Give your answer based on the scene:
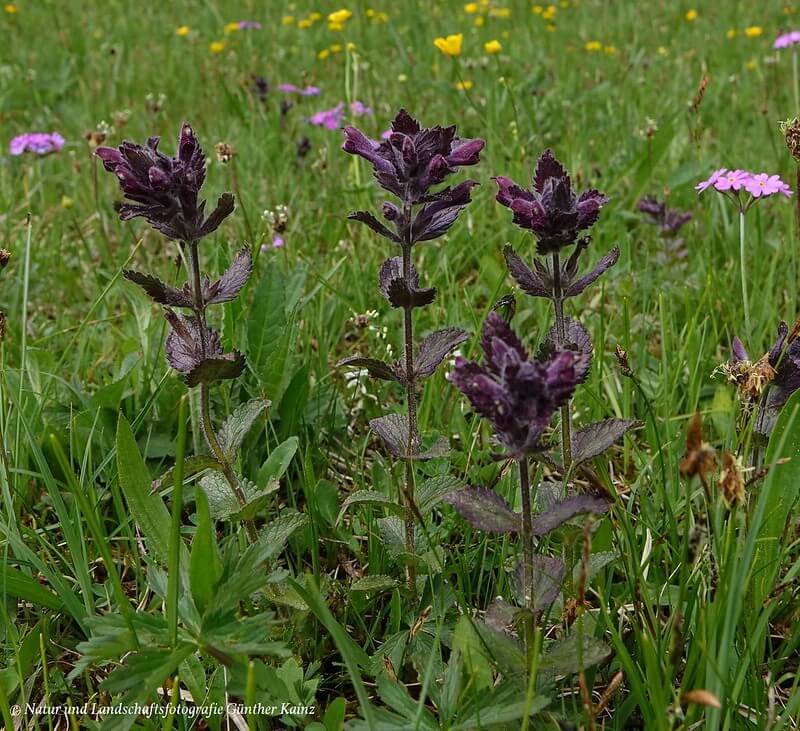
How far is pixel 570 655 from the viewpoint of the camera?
138cm

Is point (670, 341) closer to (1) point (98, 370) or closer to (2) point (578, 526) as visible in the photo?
(2) point (578, 526)

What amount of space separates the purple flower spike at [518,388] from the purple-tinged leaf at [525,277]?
35cm

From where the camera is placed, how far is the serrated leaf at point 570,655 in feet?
4.38

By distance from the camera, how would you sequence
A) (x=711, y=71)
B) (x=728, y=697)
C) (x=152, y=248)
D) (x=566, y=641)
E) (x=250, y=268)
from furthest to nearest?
(x=711, y=71) < (x=152, y=248) < (x=250, y=268) < (x=566, y=641) < (x=728, y=697)

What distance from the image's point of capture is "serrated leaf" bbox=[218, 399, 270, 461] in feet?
5.55

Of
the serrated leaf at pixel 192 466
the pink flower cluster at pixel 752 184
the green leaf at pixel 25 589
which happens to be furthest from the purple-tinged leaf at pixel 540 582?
the pink flower cluster at pixel 752 184

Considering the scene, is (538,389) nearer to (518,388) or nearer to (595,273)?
(518,388)

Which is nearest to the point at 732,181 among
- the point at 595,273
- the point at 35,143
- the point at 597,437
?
the point at 595,273

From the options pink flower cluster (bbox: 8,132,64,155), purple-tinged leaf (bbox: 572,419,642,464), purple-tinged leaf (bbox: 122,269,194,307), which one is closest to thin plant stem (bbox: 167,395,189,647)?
purple-tinged leaf (bbox: 122,269,194,307)

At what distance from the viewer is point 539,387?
1.26m

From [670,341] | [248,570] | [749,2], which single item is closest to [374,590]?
[248,570]

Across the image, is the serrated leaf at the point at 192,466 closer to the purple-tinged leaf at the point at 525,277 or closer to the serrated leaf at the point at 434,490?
the serrated leaf at the point at 434,490

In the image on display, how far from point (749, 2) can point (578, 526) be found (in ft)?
27.2

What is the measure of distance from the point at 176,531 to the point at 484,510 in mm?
496
